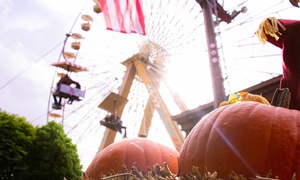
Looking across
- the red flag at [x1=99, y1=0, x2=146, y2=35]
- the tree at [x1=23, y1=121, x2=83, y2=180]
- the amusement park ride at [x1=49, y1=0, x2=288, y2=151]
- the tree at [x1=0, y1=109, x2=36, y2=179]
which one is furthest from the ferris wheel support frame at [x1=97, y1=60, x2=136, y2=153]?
the red flag at [x1=99, y1=0, x2=146, y2=35]

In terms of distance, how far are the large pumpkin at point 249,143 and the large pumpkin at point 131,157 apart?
0.79ft

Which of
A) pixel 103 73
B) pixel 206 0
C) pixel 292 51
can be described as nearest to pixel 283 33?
pixel 292 51

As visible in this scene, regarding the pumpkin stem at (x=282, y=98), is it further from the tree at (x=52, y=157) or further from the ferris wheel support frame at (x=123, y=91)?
the ferris wheel support frame at (x=123, y=91)

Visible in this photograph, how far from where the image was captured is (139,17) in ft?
23.1

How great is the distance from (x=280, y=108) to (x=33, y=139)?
10070 millimetres

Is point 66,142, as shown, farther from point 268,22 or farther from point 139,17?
point 268,22

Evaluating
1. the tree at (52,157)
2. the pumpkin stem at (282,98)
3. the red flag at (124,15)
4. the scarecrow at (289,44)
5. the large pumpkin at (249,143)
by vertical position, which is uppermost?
the red flag at (124,15)

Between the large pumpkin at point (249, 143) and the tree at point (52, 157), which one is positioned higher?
the large pumpkin at point (249, 143)

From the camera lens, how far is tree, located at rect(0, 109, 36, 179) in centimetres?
940

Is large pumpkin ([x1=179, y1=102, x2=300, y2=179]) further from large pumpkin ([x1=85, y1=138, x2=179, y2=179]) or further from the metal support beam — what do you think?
the metal support beam

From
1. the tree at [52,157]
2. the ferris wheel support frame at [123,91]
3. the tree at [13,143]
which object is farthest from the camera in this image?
the ferris wheel support frame at [123,91]

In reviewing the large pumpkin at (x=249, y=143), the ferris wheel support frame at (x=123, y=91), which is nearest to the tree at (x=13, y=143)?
the ferris wheel support frame at (x=123, y=91)

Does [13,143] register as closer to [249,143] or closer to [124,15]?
[124,15]

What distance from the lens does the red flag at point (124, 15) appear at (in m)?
6.64
